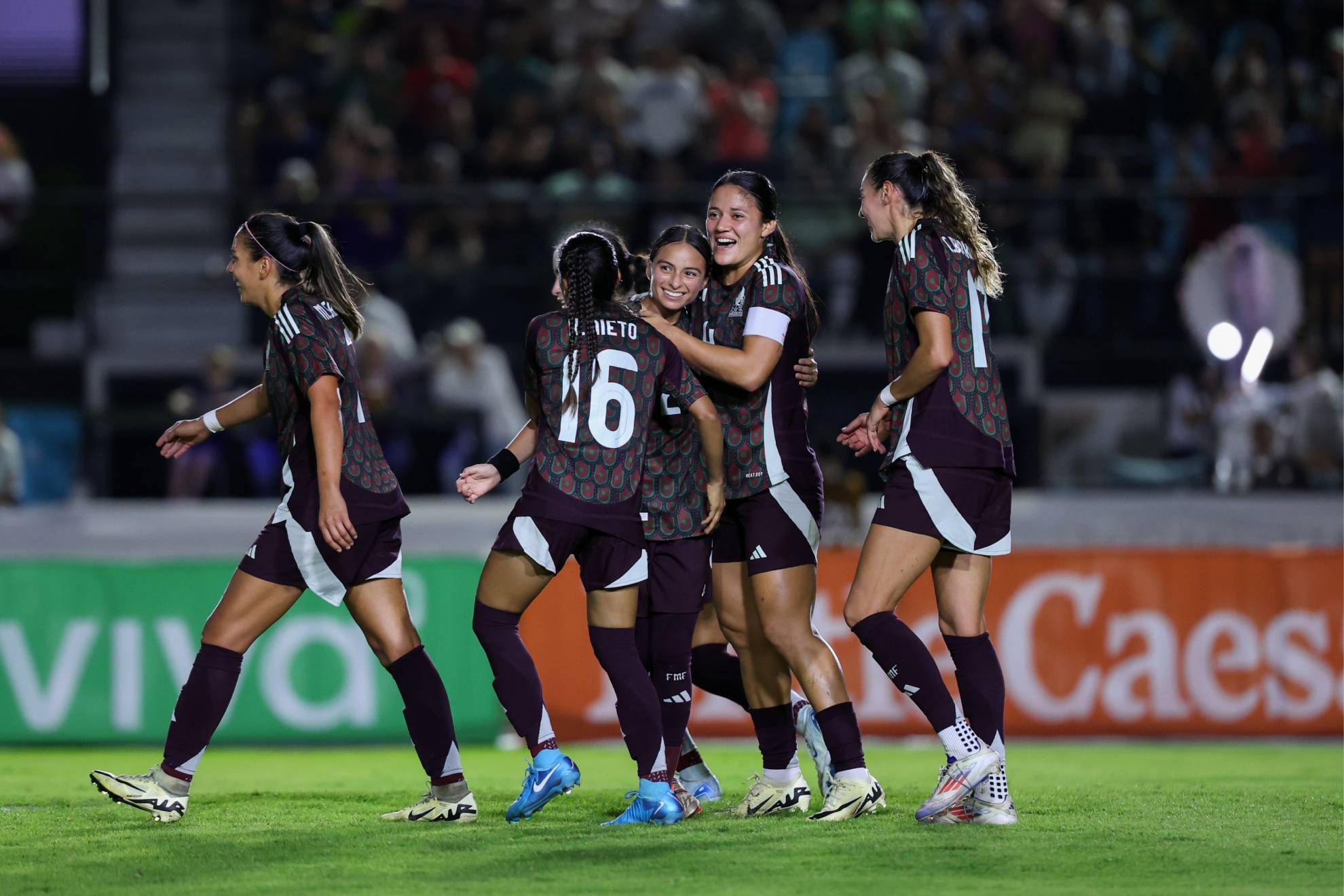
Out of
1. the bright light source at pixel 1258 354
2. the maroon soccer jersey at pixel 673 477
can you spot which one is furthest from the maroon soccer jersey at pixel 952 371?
the bright light source at pixel 1258 354

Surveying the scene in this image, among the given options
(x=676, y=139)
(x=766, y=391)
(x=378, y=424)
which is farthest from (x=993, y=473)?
(x=676, y=139)

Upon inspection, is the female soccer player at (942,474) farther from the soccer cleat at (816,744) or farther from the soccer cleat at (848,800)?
the soccer cleat at (816,744)

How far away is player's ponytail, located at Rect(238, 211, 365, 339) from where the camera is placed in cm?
559

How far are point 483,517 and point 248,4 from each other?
726 cm

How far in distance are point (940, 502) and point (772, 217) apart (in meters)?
1.12

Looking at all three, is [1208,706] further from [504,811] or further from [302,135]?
[302,135]

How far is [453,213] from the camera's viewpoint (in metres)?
12.7

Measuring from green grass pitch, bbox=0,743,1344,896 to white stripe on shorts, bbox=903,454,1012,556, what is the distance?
2.98ft

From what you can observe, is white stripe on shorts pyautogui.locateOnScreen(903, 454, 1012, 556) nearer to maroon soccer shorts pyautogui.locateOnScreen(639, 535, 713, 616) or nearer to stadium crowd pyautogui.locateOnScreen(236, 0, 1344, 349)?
maroon soccer shorts pyautogui.locateOnScreen(639, 535, 713, 616)

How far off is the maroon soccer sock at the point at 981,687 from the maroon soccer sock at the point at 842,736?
0.37 meters

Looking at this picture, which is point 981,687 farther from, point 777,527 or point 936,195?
point 936,195

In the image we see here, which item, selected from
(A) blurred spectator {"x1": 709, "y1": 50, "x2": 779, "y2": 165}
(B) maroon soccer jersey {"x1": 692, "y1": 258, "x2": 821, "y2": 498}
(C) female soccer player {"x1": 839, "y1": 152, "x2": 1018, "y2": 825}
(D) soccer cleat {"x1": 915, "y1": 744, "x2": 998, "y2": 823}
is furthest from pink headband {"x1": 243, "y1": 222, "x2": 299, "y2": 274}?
(A) blurred spectator {"x1": 709, "y1": 50, "x2": 779, "y2": 165}

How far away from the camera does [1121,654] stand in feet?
31.3

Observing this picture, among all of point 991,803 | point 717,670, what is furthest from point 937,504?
point 717,670
